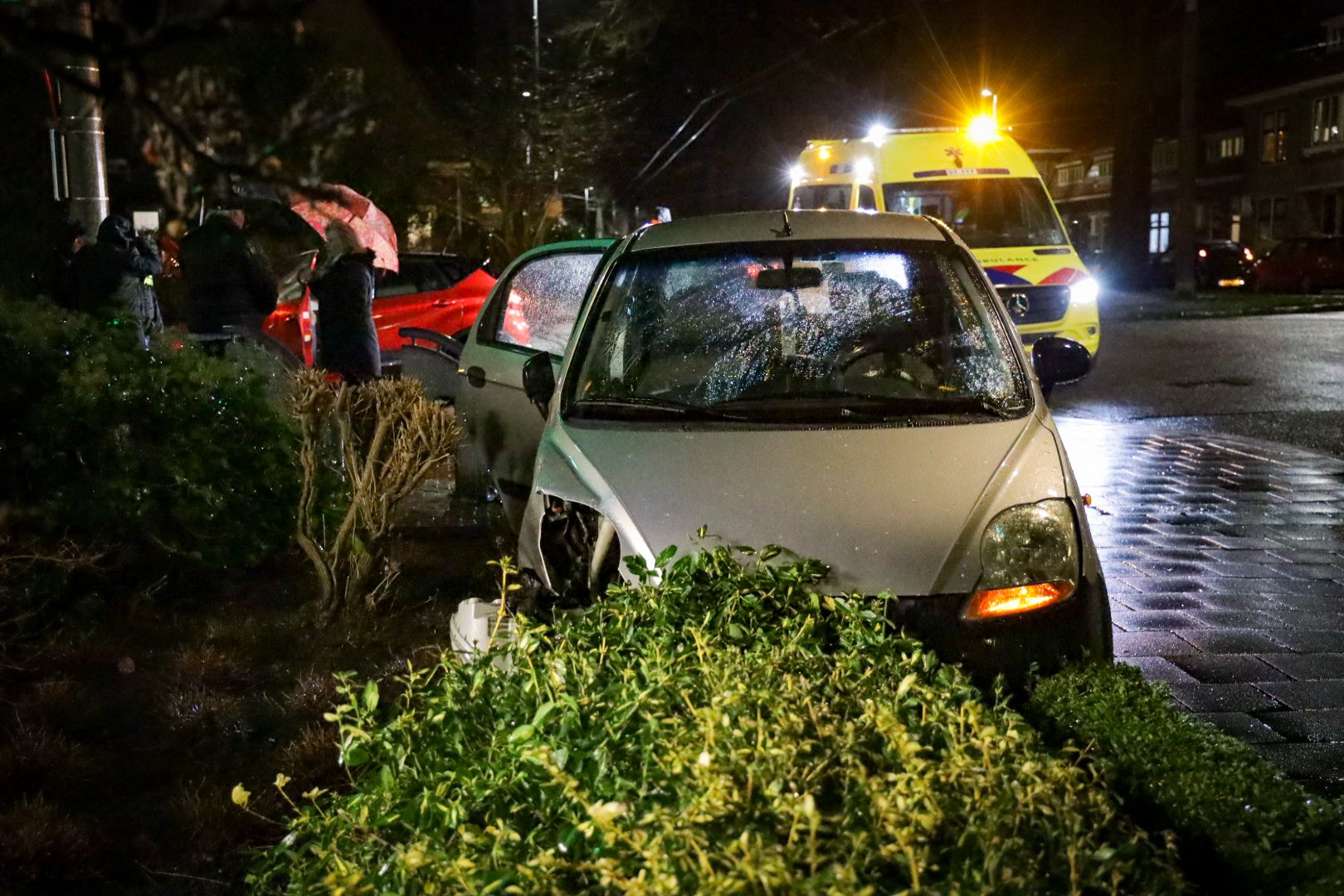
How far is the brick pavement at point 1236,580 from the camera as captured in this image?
529cm

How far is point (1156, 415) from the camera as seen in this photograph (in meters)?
13.2

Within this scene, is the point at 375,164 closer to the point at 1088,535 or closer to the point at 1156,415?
the point at 1156,415

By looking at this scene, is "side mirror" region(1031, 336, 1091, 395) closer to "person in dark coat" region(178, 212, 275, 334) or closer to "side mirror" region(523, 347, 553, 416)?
"side mirror" region(523, 347, 553, 416)

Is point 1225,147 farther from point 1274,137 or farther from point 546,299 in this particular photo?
point 546,299

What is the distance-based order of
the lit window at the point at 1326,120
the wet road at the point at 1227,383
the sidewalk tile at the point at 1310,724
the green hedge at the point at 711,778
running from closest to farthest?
the green hedge at the point at 711,778
the sidewalk tile at the point at 1310,724
the wet road at the point at 1227,383
the lit window at the point at 1326,120

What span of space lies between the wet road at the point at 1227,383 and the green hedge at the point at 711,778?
9.10 m

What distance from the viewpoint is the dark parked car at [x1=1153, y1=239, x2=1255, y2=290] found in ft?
121

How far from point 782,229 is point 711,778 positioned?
11.8ft

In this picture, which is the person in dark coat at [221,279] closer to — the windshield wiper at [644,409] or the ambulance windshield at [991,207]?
the windshield wiper at [644,409]

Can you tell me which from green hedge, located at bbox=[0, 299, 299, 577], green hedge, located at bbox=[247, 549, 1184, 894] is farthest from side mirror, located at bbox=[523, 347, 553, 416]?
green hedge, located at bbox=[247, 549, 1184, 894]

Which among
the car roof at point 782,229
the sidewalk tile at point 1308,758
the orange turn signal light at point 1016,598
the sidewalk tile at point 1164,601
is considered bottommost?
the sidewalk tile at point 1308,758

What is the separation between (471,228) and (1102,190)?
41.1 meters

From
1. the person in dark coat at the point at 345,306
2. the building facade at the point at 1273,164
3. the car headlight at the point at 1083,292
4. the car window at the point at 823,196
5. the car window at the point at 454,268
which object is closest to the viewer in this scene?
the person in dark coat at the point at 345,306

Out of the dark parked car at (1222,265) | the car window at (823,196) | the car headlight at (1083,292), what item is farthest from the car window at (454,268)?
the dark parked car at (1222,265)
